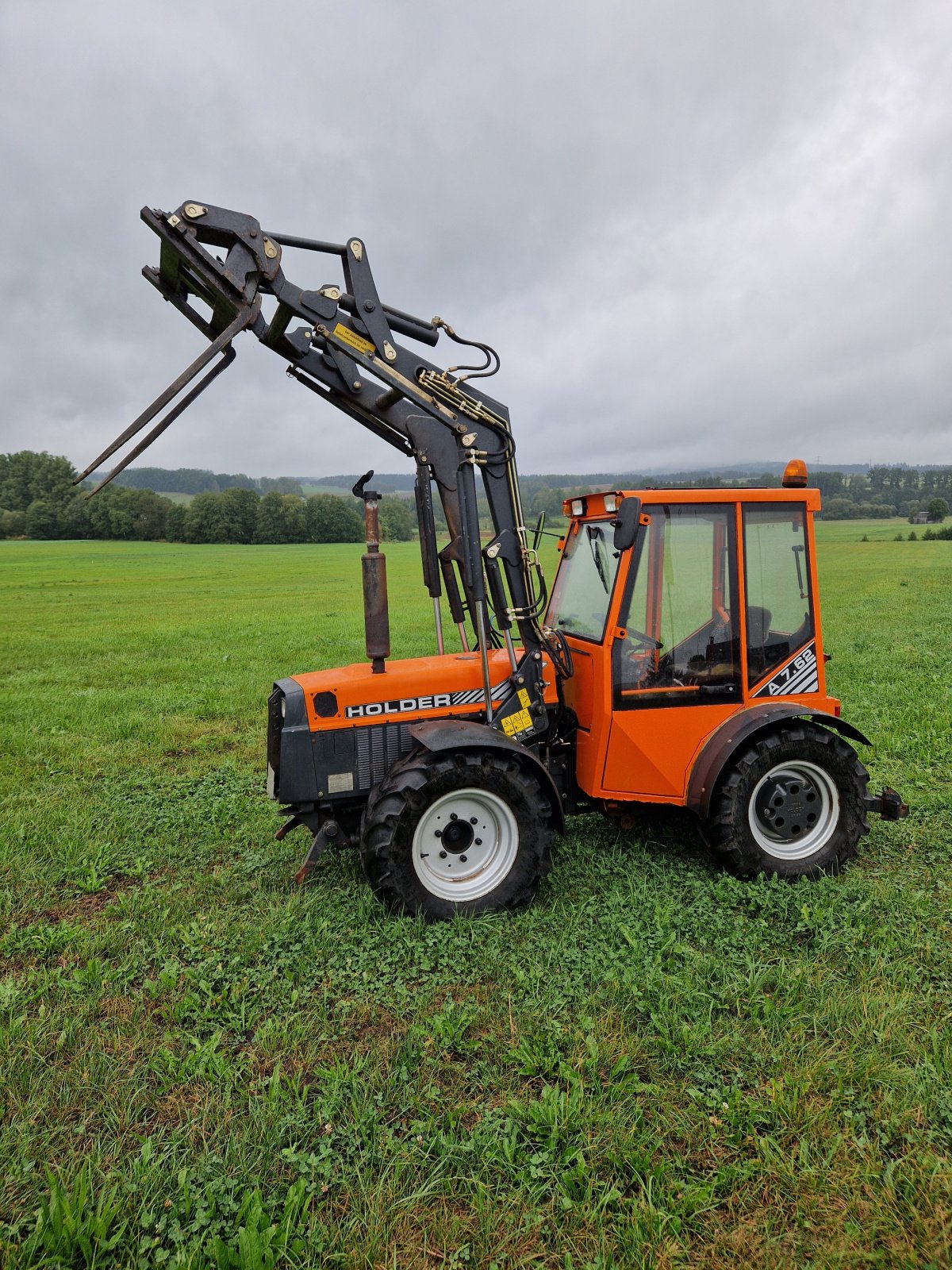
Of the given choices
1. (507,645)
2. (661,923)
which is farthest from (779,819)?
(507,645)

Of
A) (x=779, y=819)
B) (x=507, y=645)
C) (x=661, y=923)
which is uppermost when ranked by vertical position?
(x=507, y=645)

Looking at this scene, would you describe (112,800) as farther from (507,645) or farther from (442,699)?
(507,645)

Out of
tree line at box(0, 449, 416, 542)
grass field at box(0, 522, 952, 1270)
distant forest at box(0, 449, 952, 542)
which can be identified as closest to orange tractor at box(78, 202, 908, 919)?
grass field at box(0, 522, 952, 1270)

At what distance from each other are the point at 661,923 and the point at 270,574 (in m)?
35.1

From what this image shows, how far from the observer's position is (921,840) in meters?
5.57

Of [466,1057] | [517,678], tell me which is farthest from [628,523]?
[466,1057]

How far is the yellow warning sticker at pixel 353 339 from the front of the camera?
4602 mm

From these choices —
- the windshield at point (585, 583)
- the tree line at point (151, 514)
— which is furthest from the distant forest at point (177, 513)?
the windshield at point (585, 583)

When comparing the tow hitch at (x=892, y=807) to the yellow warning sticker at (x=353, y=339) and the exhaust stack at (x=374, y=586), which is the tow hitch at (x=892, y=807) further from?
the yellow warning sticker at (x=353, y=339)

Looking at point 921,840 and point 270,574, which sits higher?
point 270,574

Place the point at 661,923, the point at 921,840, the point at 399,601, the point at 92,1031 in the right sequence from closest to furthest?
1. the point at 92,1031
2. the point at 661,923
3. the point at 921,840
4. the point at 399,601

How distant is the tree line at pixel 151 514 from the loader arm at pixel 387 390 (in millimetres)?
44130

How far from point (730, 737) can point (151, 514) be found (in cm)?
5861

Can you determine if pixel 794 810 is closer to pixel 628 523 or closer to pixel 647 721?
pixel 647 721
